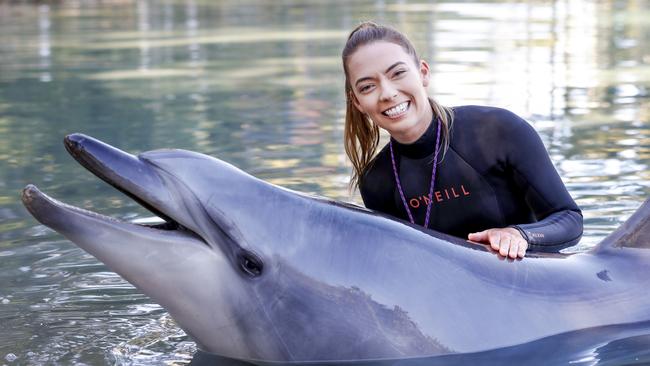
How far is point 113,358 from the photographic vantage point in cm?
479

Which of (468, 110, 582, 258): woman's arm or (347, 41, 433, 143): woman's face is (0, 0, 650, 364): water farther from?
(468, 110, 582, 258): woman's arm

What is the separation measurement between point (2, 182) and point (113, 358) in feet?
15.4

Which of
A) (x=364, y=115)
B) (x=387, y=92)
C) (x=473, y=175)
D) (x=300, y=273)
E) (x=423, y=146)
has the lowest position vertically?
(x=300, y=273)

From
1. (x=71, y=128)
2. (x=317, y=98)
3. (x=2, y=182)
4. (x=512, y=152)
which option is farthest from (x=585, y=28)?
(x=512, y=152)

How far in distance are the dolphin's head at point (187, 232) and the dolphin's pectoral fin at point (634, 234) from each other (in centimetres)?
124

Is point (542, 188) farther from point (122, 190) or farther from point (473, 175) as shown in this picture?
point (122, 190)

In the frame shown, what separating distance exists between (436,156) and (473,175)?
0.18 metres

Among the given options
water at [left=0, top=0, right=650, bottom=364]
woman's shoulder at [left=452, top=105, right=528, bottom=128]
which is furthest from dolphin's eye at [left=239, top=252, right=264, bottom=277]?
woman's shoulder at [left=452, top=105, right=528, bottom=128]

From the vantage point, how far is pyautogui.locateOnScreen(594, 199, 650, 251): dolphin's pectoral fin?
441 centimetres

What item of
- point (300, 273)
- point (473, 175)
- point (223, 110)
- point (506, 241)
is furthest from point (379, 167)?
point (223, 110)

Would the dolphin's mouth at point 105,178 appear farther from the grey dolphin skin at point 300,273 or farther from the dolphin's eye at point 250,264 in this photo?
the dolphin's eye at point 250,264

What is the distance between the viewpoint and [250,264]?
13.4ft

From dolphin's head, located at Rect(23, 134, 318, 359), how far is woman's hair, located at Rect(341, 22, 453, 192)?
980 mm

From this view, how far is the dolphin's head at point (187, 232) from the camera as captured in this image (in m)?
3.97
